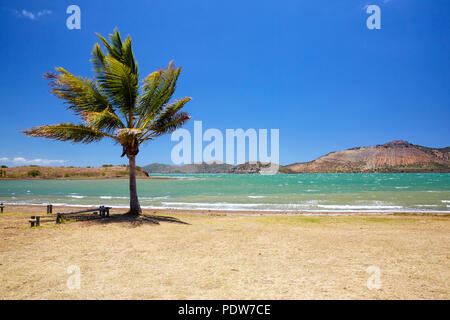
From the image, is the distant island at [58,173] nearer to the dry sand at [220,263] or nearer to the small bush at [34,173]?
the small bush at [34,173]

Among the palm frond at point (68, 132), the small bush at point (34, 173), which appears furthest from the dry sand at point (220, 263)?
the small bush at point (34, 173)

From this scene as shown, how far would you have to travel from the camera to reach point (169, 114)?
1230 centimetres

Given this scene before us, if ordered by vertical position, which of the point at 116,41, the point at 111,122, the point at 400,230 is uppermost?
the point at 116,41

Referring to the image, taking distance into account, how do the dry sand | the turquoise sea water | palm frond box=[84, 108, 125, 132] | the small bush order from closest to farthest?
the dry sand → palm frond box=[84, 108, 125, 132] → the turquoise sea water → the small bush

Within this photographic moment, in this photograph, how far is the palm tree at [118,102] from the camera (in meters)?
10.4

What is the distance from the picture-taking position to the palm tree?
408 inches

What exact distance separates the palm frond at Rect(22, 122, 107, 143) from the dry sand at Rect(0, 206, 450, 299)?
381 centimetres

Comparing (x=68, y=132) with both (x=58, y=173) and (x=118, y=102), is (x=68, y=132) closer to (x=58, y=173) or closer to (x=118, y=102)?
(x=118, y=102)

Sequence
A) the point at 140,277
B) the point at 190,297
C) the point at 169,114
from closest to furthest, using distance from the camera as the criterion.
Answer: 1. the point at 190,297
2. the point at 140,277
3. the point at 169,114

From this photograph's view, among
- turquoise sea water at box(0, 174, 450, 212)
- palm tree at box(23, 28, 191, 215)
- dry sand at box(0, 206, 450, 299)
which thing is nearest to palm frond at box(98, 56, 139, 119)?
palm tree at box(23, 28, 191, 215)

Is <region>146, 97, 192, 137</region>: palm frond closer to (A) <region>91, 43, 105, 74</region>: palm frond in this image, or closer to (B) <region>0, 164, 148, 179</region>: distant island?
(A) <region>91, 43, 105, 74</region>: palm frond
